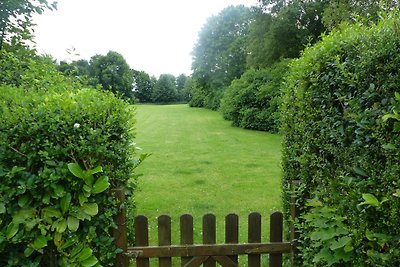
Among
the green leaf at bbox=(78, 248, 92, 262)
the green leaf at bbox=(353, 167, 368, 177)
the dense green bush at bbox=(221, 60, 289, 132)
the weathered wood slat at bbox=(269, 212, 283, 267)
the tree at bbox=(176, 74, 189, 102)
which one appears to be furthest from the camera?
the tree at bbox=(176, 74, 189, 102)

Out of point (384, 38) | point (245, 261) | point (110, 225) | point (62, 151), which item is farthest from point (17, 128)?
point (245, 261)

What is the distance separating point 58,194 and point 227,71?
32.1m

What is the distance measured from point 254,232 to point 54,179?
5.76 feet

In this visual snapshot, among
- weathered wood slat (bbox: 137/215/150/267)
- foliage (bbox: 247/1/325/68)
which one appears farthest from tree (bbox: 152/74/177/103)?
weathered wood slat (bbox: 137/215/150/267)

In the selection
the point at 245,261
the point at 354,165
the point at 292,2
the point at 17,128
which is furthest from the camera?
the point at 292,2

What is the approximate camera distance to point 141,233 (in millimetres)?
2680

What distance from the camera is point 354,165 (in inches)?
67.0

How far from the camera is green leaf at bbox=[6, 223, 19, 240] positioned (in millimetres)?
2014

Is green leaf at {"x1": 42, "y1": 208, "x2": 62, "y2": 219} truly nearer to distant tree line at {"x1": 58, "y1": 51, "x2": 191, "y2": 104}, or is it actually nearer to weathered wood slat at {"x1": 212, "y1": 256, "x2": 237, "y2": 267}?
weathered wood slat at {"x1": 212, "y1": 256, "x2": 237, "y2": 267}

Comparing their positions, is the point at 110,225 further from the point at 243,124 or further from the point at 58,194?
the point at 243,124

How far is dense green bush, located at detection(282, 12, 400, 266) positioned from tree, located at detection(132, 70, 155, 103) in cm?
5929

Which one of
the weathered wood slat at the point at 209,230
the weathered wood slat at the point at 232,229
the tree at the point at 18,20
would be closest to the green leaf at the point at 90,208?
the weathered wood slat at the point at 209,230

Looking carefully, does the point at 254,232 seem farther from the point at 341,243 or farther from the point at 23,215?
the point at 23,215

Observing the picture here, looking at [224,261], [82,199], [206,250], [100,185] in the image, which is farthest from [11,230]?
[224,261]
